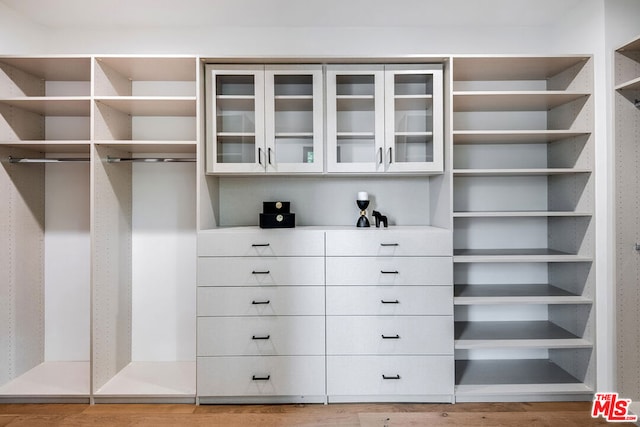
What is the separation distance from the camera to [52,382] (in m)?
2.65

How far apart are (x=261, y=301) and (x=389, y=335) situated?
0.80 metres

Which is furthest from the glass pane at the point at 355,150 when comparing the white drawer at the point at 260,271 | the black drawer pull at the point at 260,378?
the black drawer pull at the point at 260,378

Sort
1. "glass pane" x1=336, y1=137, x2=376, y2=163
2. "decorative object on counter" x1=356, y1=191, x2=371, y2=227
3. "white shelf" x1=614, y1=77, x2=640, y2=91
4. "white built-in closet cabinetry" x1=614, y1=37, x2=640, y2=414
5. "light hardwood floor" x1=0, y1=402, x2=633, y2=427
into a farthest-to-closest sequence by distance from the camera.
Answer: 1. "decorative object on counter" x1=356, y1=191, x2=371, y2=227
2. "glass pane" x1=336, y1=137, x2=376, y2=163
3. "white built-in closet cabinetry" x1=614, y1=37, x2=640, y2=414
4. "white shelf" x1=614, y1=77, x2=640, y2=91
5. "light hardwood floor" x1=0, y1=402, x2=633, y2=427

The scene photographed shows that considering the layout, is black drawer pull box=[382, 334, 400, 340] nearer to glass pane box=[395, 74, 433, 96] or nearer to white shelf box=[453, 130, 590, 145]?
white shelf box=[453, 130, 590, 145]

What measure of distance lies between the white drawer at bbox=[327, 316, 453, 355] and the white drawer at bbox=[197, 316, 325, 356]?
11 centimetres

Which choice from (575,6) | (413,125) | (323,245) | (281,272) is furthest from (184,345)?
(575,6)

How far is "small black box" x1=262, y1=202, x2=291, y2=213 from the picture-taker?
2668 mm

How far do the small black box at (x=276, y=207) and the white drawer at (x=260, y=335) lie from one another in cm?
68

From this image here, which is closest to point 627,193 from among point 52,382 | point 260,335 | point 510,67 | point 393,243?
point 510,67

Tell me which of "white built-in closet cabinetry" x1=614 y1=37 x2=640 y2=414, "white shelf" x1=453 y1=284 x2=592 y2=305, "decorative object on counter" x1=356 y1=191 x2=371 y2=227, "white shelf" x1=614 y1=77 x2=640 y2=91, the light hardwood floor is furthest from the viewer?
"decorative object on counter" x1=356 y1=191 x2=371 y2=227

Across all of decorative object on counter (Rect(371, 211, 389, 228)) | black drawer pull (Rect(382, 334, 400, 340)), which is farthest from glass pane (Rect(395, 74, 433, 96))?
black drawer pull (Rect(382, 334, 400, 340))

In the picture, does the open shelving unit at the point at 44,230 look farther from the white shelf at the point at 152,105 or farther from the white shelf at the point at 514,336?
the white shelf at the point at 514,336

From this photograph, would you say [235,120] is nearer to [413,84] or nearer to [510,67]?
[413,84]

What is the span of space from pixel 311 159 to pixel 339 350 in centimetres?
119
